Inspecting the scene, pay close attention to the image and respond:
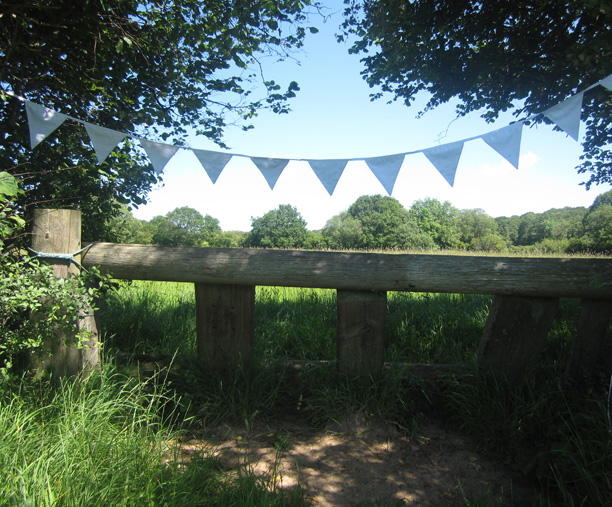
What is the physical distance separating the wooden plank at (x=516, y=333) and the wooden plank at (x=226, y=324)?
67.7 inches

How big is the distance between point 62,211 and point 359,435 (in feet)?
8.42

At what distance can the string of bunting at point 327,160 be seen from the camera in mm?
2539

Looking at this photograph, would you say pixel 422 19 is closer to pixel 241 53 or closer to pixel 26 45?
pixel 241 53

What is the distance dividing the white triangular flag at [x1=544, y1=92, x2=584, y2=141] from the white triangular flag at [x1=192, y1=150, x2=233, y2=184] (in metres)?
2.43

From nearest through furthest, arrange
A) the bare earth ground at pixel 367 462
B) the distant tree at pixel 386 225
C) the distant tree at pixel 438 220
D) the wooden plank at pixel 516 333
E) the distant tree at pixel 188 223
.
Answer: the bare earth ground at pixel 367 462 < the wooden plank at pixel 516 333 < the distant tree at pixel 386 225 < the distant tree at pixel 438 220 < the distant tree at pixel 188 223

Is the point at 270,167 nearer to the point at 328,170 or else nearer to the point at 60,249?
the point at 328,170

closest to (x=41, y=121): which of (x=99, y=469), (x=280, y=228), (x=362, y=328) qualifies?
(x=99, y=469)

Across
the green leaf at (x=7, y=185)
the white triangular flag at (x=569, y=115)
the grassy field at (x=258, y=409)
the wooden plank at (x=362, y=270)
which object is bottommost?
the grassy field at (x=258, y=409)

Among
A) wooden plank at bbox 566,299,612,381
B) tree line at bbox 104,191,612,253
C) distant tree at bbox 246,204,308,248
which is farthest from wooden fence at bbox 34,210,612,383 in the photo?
distant tree at bbox 246,204,308,248

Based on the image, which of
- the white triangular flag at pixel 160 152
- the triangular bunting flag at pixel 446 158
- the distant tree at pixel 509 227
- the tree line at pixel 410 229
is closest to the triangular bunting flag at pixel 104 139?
the white triangular flag at pixel 160 152

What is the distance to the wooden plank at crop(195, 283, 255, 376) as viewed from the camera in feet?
8.55

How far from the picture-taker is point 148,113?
10.5 ft

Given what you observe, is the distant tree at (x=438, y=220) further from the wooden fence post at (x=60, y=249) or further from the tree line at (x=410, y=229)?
the wooden fence post at (x=60, y=249)

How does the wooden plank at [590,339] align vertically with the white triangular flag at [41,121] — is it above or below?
below
